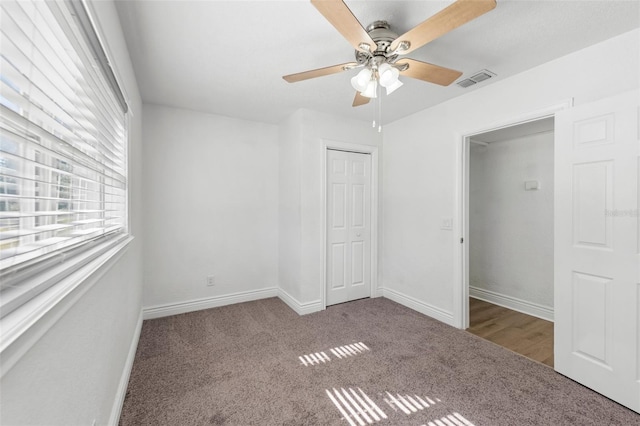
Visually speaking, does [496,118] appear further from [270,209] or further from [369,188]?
[270,209]

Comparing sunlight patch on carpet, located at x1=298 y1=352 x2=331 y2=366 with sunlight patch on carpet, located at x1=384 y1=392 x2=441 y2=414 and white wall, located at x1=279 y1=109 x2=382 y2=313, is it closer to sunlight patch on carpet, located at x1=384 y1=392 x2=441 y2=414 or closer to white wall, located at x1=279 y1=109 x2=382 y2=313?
sunlight patch on carpet, located at x1=384 y1=392 x2=441 y2=414

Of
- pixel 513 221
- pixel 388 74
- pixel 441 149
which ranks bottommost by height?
pixel 513 221

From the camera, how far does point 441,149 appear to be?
121 inches

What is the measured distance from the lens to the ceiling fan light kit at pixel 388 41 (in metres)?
1.26

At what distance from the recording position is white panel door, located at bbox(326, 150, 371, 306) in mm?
3494

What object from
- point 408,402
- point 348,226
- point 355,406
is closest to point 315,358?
point 355,406

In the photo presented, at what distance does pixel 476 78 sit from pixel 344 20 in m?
1.73

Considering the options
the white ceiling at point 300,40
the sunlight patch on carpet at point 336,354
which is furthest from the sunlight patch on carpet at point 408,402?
the white ceiling at point 300,40

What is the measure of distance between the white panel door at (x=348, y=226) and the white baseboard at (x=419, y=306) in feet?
1.00

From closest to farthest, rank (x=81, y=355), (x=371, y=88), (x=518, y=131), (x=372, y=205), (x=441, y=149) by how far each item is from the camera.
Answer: (x=81, y=355), (x=371, y=88), (x=441, y=149), (x=518, y=131), (x=372, y=205)

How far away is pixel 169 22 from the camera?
5.65ft

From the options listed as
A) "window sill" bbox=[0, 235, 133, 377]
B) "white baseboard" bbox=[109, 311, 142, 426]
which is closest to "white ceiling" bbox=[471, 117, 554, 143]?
"window sill" bbox=[0, 235, 133, 377]

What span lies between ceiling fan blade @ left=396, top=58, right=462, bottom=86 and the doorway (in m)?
1.29

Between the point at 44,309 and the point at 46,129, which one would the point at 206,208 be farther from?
the point at 44,309
